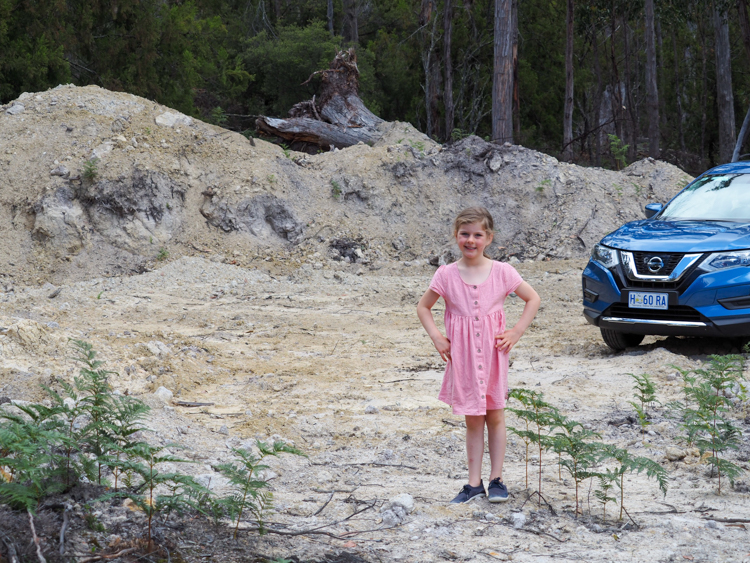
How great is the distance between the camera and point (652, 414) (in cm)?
582

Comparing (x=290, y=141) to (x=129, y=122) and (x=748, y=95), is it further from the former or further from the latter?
(x=748, y=95)

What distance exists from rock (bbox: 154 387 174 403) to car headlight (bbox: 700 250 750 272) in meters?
4.72

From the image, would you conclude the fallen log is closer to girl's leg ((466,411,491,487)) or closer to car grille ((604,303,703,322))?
car grille ((604,303,703,322))

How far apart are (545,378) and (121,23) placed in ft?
58.7

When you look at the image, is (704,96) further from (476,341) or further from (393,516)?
(393,516)

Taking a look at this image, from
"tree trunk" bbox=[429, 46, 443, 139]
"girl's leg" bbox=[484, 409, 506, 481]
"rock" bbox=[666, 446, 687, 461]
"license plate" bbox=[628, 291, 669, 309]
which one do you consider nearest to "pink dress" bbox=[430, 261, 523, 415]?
"girl's leg" bbox=[484, 409, 506, 481]

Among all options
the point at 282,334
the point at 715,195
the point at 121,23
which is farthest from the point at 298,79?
the point at 715,195

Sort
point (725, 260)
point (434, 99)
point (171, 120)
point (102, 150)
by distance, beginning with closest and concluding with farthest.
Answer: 1. point (725, 260)
2. point (102, 150)
3. point (171, 120)
4. point (434, 99)

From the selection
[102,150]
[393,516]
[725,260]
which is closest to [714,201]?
[725,260]

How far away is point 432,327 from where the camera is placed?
4039 mm

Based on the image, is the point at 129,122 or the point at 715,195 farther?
the point at 129,122

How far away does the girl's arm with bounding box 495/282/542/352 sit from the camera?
3908 mm

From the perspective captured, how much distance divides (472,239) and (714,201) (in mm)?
4986

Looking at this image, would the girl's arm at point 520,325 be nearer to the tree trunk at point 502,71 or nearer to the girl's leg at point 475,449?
the girl's leg at point 475,449
